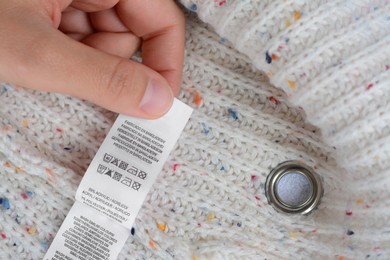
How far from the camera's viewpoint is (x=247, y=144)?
0.72m

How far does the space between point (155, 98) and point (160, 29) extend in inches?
5.6

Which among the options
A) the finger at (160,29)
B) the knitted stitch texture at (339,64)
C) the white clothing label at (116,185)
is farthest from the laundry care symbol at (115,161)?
the knitted stitch texture at (339,64)

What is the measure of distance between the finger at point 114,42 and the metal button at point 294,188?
0.28 meters

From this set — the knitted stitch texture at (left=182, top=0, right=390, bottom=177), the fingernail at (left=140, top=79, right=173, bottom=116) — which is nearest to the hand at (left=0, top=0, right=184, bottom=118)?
the fingernail at (left=140, top=79, right=173, bottom=116)

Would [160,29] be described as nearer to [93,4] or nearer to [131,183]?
[93,4]

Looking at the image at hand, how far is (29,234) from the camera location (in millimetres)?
719

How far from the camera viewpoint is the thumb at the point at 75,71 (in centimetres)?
58

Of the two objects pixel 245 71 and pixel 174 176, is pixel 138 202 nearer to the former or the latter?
pixel 174 176

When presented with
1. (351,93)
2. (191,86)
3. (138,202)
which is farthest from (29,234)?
(351,93)

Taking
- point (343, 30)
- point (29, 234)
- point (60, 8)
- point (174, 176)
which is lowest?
point (29, 234)

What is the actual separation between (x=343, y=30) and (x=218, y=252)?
12.9 inches

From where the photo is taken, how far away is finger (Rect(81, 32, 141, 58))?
0.76 meters

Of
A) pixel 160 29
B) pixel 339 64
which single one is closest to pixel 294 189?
pixel 339 64

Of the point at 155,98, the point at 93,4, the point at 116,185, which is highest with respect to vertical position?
the point at 93,4
